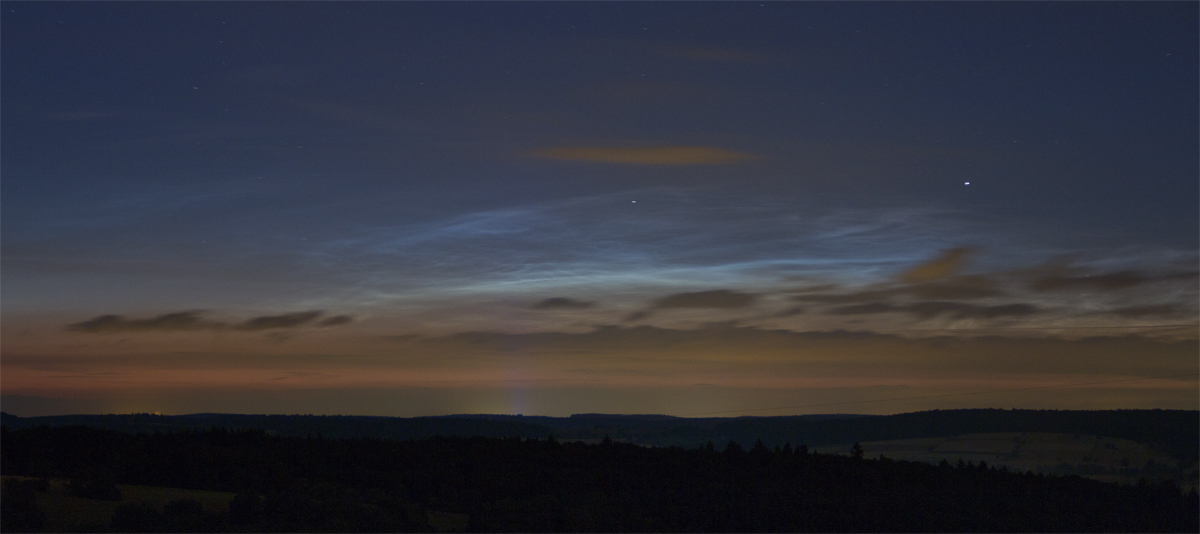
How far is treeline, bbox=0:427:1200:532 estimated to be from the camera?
86.3ft

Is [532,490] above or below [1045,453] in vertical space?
above

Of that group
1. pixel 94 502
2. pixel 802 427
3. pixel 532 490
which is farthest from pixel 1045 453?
pixel 94 502

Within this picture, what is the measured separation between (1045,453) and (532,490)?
117401 millimetres

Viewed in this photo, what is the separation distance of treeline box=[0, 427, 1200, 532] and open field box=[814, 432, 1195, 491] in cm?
6174

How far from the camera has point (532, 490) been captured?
35.8 m

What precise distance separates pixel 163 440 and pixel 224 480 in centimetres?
871

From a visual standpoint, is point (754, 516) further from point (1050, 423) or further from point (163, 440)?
point (1050, 423)

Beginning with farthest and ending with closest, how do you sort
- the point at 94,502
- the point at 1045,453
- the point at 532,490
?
the point at 1045,453 → the point at 532,490 → the point at 94,502

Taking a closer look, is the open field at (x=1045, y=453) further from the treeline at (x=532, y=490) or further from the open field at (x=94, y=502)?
the open field at (x=94, y=502)

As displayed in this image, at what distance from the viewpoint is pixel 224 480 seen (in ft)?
105

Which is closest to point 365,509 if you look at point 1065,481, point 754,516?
point 754,516

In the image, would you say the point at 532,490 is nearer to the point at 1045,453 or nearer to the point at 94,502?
the point at 94,502

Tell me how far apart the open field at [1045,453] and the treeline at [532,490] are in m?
61.7

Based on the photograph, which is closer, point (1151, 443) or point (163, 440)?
point (163, 440)
